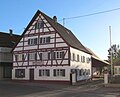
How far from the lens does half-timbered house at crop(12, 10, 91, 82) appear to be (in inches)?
1580

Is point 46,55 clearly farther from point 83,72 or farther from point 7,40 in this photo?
point 7,40

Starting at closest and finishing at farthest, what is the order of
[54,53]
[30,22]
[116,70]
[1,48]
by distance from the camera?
[54,53]
[30,22]
[1,48]
[116,70]

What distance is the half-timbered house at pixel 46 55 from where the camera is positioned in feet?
132

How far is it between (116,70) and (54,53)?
3746 cm

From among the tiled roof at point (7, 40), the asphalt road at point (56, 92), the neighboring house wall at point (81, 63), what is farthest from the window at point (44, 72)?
the tiled roof at point (7, 40)

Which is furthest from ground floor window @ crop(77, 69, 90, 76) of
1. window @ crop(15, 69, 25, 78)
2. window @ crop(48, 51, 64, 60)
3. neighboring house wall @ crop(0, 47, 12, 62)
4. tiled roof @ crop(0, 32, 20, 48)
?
tiled roof @ crop(0, 32, 20, 48)

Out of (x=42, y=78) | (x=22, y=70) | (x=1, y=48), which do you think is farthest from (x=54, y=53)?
(x=1, y=48)

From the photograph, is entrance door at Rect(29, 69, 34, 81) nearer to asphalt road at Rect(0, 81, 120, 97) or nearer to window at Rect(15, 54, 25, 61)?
window at Rect(15, 54, 25, 61)

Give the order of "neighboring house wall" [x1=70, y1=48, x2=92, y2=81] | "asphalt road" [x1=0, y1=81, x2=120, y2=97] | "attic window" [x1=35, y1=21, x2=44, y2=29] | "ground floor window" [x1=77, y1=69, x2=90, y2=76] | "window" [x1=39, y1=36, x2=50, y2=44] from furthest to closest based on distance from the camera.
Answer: "ground floor window" [x1=77, y1=69, x2=90, y2=76]
"attic window" [x1=35, y1=21, x2=44, y2=29]
"window" [x1=39, y1=36, x2=50, y2=44]
"neighboring house wall" [x1=70, y1=48, x2=92, y2=81]
"asphalt road" [x1=0, y1=81, x2=120, y2=97]

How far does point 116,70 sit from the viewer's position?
74.4 m

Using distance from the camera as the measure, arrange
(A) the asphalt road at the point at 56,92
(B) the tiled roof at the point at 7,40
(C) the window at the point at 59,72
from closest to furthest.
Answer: (A) the asphalt road at the point at 56,92, (C) the window at the point at 59,72, (B) the tiled roof at the point at 7,40

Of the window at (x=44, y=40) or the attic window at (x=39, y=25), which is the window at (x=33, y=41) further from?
the attic window at (x=39, y=25)

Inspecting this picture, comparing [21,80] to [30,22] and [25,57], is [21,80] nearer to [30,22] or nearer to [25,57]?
[25,57]

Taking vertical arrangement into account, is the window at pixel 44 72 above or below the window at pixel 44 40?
below
